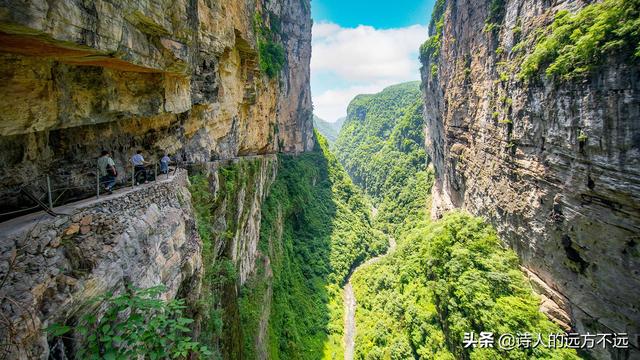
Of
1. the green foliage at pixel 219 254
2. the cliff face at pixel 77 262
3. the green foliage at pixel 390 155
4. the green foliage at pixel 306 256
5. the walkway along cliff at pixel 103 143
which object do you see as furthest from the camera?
the green foliage at pixel 390 155

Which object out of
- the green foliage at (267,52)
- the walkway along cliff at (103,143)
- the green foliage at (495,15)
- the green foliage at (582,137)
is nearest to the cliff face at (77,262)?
the walkway along cliff at (103,143)

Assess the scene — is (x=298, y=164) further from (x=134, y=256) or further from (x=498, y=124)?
(x=134, y=256)

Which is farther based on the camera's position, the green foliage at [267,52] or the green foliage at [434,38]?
the green foliage at [434,38]

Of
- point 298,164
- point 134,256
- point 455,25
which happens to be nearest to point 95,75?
point 134,256

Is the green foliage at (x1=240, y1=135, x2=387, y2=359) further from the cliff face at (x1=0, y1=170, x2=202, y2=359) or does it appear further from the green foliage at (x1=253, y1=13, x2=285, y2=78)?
the green foliage at (x1=253, y1=13, x2=285, y2=78)

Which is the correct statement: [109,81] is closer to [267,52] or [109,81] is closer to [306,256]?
[267,52]

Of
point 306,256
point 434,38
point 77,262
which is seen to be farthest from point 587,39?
point 434,38

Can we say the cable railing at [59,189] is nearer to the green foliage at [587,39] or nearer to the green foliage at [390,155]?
the green foliage at [587,39]
